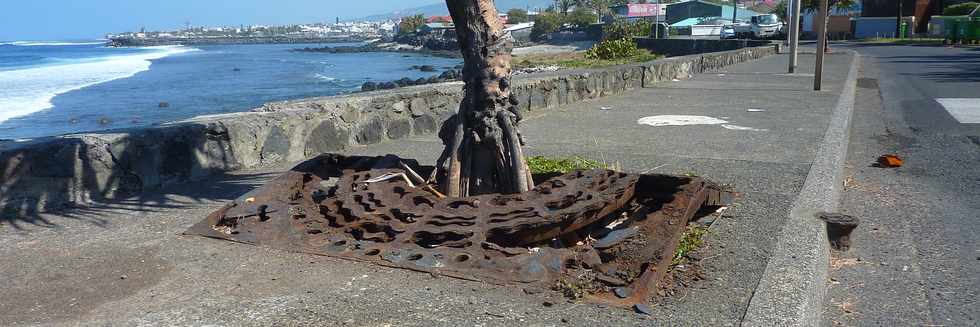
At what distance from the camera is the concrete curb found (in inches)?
124

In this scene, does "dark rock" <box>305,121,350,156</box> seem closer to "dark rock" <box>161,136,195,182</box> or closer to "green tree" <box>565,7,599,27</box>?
"dark rock" <box>161,136,195,182</box>

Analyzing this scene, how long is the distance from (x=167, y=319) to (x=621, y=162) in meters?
4.06

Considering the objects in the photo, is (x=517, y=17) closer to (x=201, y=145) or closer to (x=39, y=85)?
(x=39, y=85)

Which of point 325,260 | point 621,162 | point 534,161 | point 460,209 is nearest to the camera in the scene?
point 325,260

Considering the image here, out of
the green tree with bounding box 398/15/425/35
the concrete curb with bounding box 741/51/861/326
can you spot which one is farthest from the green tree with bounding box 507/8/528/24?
the concrete curb with bounding box 741/51/861/326

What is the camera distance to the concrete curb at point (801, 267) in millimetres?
3143

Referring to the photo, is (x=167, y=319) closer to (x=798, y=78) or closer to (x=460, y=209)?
(x=460, y=209)

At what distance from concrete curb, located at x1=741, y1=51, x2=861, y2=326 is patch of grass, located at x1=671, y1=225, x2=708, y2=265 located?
37cm

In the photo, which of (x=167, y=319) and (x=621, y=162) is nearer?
(x=167, y=319)

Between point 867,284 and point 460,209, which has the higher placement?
point 460,209

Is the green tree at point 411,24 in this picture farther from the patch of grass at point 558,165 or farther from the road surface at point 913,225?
the patch of grass at point 558,165

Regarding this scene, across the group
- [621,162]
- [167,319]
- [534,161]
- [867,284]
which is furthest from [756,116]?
[167,319]

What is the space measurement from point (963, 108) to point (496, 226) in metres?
9.83

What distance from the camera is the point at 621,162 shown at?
254 inches
